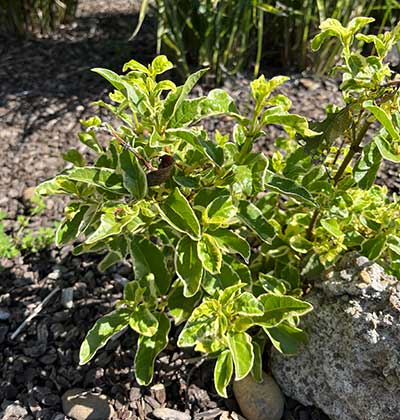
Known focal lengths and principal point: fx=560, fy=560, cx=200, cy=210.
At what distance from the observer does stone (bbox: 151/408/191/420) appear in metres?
1.75

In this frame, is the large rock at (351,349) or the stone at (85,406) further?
the stone at (85,406)

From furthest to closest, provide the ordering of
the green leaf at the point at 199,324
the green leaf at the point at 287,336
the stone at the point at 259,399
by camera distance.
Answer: the stone at the point at 259,399 < the green leaf at the point at 287,336 < the green leaf at the point at 199,324


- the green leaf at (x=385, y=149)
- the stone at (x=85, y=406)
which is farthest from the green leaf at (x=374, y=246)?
the stone at (x=85, y=406)

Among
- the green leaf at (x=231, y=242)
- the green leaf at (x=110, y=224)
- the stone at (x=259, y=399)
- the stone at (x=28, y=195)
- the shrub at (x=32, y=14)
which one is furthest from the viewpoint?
the shrub at (x=32, y=14)

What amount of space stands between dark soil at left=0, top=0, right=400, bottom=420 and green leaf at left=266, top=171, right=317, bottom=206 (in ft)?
2.36

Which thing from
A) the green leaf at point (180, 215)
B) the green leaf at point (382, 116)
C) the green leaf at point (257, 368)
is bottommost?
the green leaf at point (257, 368)

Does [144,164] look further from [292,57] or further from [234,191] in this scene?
[292,57]

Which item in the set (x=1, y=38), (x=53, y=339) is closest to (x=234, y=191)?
(x=53, y=339)

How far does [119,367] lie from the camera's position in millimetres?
1875

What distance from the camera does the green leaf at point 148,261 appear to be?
1.56 m

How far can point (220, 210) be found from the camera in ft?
4.66

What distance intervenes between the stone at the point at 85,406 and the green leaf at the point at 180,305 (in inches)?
14.8

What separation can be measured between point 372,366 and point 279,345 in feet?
0.89

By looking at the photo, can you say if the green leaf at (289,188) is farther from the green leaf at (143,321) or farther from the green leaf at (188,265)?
the green leaf at (143,321)
